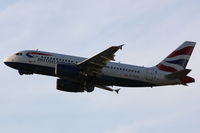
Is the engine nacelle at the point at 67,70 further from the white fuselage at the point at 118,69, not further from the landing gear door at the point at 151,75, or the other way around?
the landing gear door at the point at 151,75

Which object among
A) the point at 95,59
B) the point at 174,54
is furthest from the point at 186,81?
the point at 95,59

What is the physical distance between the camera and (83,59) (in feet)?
229

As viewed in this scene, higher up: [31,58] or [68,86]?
[31,58]

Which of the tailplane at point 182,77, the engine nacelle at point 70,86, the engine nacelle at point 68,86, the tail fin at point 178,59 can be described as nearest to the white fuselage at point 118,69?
the tailplane at point 182,77

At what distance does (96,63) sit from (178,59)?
39.6 feet

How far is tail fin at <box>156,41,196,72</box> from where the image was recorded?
234 feet

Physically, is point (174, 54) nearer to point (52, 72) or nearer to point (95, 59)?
point (95, 59)

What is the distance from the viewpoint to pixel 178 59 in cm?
7225

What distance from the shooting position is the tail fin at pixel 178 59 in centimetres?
7124

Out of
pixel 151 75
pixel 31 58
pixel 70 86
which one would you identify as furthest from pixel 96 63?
pixel 31 58

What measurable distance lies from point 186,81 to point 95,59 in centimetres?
1181

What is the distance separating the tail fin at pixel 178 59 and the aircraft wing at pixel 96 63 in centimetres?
839

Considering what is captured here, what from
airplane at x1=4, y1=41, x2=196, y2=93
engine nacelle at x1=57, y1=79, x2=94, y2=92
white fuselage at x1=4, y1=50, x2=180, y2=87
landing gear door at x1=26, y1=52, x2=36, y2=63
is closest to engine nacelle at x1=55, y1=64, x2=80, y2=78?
airplane at x1=4, y1=41, x2=196, y2=93

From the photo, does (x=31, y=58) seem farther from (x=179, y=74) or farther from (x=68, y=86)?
(x=179, y=74)
